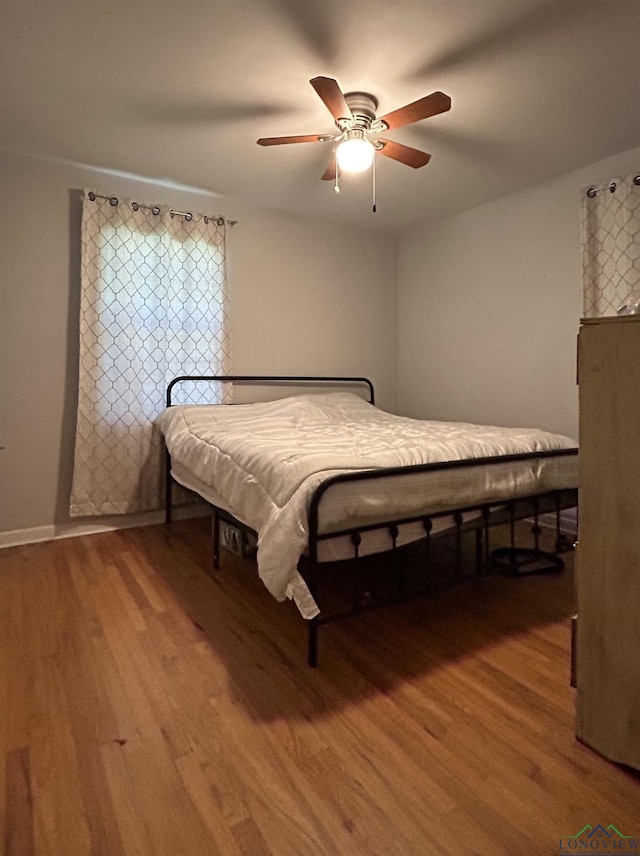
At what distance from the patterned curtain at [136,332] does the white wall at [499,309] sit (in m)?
1.77

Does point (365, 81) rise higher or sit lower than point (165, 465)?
higher

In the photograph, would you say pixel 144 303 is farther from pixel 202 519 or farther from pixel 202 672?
pixel 202 672

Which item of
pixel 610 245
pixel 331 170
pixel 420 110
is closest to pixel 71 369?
pixel 331 170

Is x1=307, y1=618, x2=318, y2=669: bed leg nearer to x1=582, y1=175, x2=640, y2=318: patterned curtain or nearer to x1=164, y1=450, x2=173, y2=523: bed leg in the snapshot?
x1=164, y1=450, x2=173, y2=523: bed leg

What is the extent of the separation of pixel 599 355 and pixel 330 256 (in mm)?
3177

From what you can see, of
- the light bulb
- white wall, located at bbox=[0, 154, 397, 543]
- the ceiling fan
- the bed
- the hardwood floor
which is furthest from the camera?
white wall, located at bbox=[0, 154, 397, 543]

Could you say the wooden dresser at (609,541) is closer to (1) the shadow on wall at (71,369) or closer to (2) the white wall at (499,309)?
(2) the white wall at (499,309)

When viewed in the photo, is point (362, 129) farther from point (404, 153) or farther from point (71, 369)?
point (71, 369)

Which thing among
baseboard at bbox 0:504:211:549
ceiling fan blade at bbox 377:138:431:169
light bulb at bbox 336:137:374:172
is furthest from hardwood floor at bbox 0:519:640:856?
ceiling fan blade at bbox 377:138:431:169

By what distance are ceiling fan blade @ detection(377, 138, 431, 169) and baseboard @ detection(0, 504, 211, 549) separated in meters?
2.59

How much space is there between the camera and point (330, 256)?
4.07 m

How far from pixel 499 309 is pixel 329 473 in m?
2.58

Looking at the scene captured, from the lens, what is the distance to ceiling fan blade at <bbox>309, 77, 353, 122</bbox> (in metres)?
1.78

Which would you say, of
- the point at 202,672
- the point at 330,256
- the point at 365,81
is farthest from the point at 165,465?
the point at 365,81
